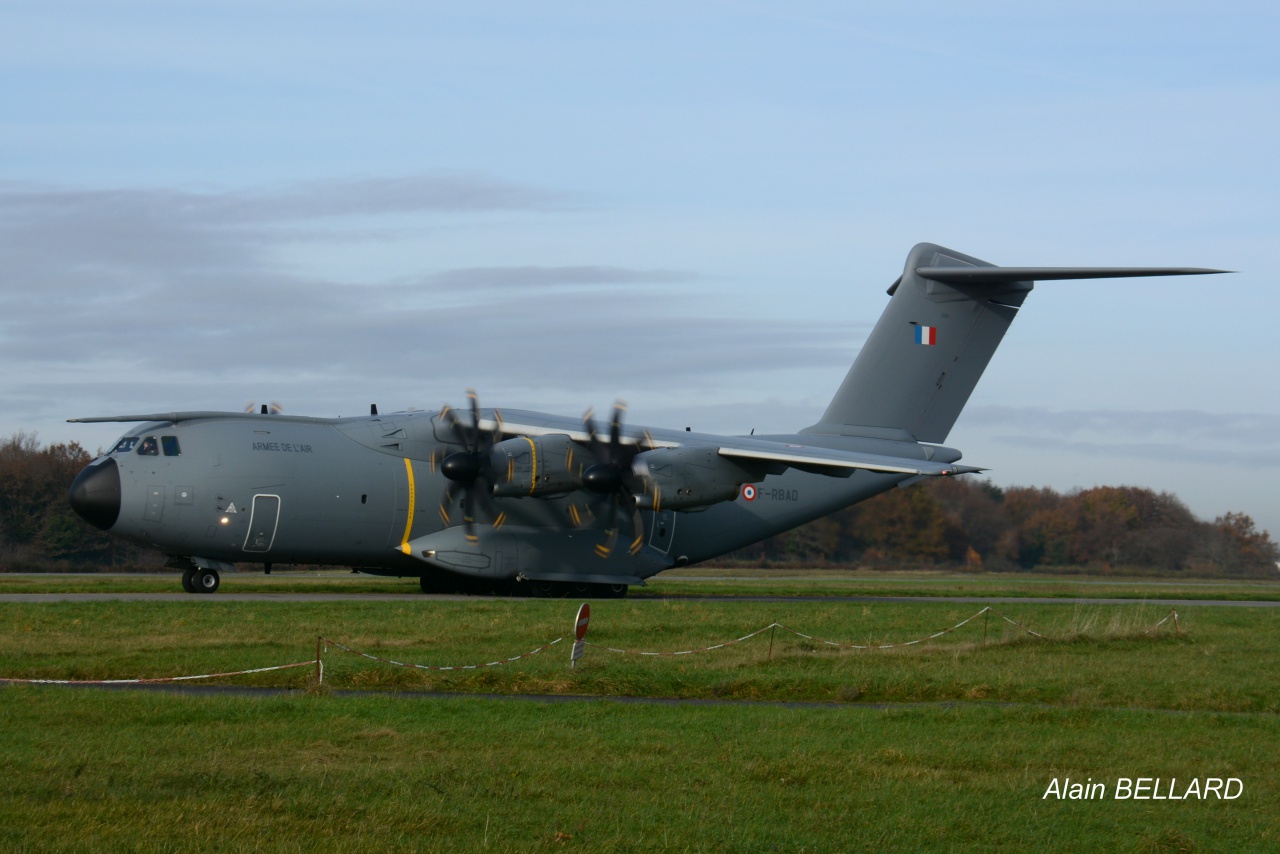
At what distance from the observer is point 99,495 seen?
78.6ft

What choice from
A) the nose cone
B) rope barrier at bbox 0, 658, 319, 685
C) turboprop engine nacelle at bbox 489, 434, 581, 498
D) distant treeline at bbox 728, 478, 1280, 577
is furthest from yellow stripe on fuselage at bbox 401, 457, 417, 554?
distant treeline at bbox 728, 478, 1280, 577

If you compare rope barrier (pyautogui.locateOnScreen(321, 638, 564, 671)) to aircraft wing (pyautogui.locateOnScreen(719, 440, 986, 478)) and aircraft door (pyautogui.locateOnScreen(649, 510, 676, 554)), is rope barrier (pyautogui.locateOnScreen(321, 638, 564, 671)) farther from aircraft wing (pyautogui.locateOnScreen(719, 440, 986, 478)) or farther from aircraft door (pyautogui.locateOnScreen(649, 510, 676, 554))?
aircraft door (pyautogui.locateOnScreen(649, 510, 676, 554))

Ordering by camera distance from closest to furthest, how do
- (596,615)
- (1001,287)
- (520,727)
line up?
1. (520,727)
2. (596,615)
3. (1001,287)

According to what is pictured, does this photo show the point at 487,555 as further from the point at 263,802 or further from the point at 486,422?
the point at 263,802

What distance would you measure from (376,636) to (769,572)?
105ft

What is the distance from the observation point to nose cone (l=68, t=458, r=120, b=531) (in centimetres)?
2394

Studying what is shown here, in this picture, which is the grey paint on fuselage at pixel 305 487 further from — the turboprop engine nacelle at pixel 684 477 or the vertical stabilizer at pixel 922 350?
the vertical stabilizer at pixel 922 350

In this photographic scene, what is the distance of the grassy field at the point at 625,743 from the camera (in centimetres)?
767

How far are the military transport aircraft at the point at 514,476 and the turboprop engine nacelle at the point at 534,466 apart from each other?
0.13 feet

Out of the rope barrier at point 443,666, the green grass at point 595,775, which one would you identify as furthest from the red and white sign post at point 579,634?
the green grass at point 595,775

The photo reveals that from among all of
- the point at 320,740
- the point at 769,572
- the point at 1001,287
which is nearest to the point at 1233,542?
the point at 769,572

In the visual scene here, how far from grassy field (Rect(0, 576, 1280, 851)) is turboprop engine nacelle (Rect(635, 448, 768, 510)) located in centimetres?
625

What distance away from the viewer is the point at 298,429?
2602 cm

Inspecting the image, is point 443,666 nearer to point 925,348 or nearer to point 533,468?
point 533,468
